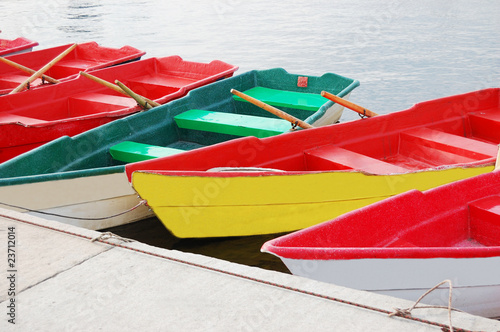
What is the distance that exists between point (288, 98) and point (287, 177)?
9.50 ft

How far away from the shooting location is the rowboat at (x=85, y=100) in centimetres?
577

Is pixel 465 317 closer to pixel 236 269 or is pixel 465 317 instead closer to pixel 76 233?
pixel 236 269

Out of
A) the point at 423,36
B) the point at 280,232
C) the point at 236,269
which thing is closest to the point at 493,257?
the point at 236,269

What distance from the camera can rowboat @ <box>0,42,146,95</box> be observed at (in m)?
8.52

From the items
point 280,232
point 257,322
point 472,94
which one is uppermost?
point 472,94

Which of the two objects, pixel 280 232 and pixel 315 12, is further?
pixel 315 12

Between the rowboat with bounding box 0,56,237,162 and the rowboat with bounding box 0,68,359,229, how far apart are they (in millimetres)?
254

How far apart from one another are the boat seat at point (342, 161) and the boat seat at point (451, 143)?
2.23 ft

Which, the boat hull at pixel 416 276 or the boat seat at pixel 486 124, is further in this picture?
the boat seat at pixel 486 124

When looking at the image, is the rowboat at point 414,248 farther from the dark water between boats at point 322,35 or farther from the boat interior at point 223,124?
the dark water between boats at point 322,35

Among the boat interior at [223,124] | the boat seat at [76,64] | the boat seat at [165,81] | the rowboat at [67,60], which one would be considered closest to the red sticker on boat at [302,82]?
the boat interior at [223,124]

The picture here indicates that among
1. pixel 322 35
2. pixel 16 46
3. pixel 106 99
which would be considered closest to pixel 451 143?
pixel 106 99

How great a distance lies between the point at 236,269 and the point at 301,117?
4050mm

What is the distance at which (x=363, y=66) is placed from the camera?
12.9 meters
